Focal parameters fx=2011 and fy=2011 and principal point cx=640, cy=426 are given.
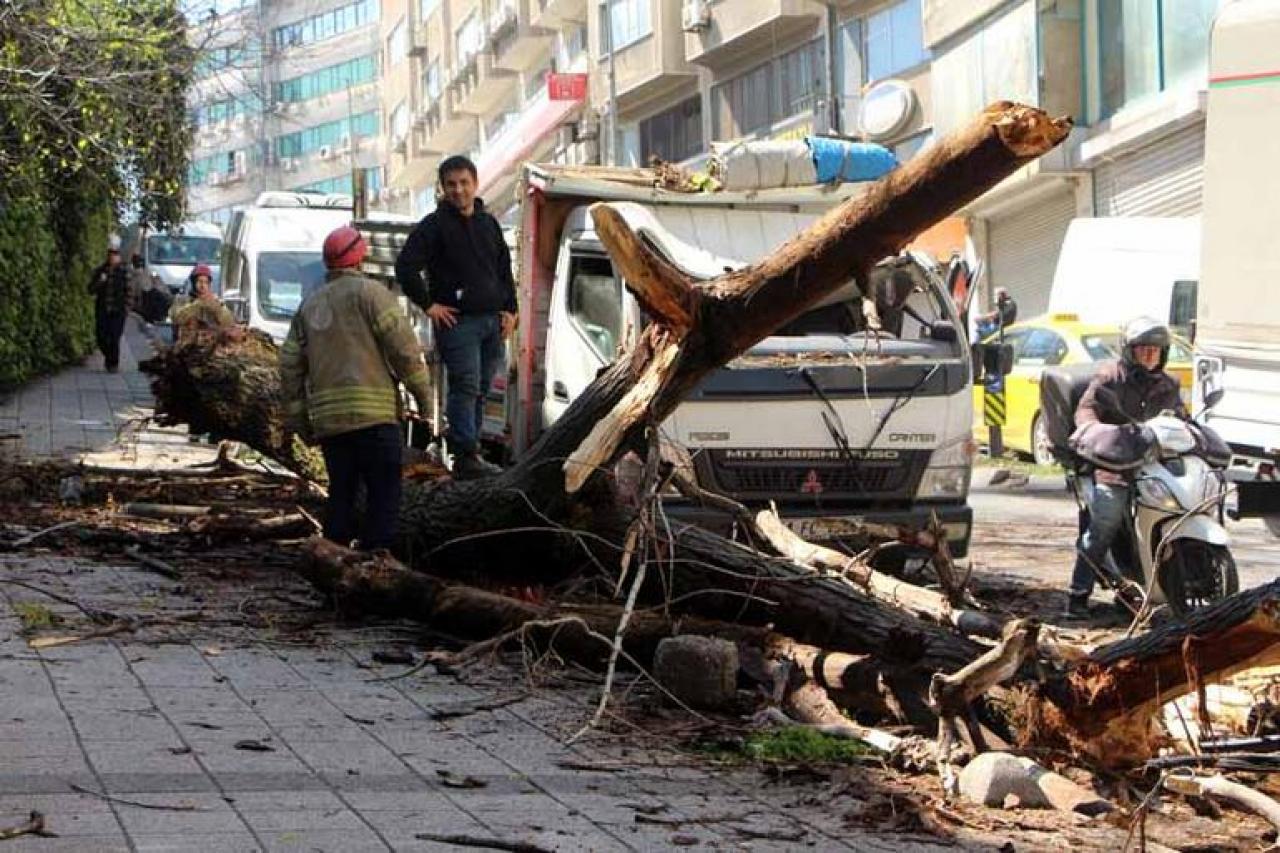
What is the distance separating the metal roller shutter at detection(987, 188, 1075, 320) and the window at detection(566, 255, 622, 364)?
67.8 ft

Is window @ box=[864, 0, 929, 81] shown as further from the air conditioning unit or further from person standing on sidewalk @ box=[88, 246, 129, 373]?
person standing on sidewalk @ box=[88, 246, 129, 373]

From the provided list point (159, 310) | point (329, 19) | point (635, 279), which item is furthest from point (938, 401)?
point (329, 19)

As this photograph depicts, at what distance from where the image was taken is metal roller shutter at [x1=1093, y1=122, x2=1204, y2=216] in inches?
1085

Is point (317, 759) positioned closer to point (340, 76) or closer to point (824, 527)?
point (824, 527)

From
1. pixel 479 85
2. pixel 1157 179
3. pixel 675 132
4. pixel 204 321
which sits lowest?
pixel 204 321

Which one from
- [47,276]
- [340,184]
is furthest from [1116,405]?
[340,184]

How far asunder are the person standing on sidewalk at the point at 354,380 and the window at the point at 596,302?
2117mm

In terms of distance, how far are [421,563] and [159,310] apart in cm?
2876

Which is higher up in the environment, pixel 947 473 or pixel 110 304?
pixel 110 304

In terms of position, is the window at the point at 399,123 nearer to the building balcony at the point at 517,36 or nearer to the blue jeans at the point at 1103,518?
the building balcony at the point at 517,36

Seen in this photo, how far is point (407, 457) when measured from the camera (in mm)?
11266

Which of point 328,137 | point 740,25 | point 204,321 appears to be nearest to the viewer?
point 204,321

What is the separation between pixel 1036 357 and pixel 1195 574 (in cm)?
1165

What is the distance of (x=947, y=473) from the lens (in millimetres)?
11086
